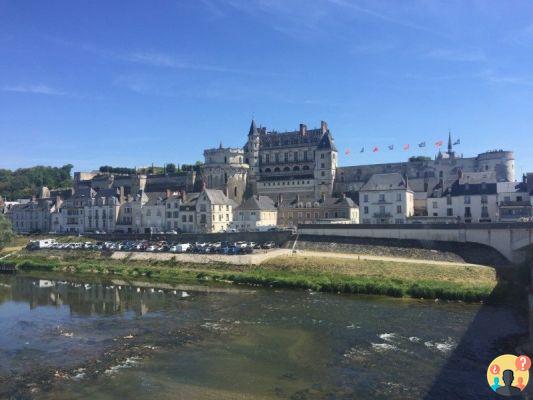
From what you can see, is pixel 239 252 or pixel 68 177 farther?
pixel 68 177

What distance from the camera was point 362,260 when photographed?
1412 inches

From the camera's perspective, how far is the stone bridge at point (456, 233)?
3297cm

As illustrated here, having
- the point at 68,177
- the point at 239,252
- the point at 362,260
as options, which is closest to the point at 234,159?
the point at 239,252

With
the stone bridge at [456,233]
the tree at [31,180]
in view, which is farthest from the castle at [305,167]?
the tree at [31,180]

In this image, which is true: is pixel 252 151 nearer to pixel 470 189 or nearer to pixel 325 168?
pixel 325 168

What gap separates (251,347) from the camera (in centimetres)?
1972

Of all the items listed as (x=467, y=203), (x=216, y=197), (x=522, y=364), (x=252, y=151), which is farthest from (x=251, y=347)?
(x=252, y=151)

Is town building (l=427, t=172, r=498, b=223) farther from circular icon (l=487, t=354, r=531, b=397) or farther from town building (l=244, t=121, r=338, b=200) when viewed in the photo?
circular icon (l=487, t=354, r=531, b=397)

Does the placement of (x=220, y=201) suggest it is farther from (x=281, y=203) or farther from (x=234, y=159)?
(x=234, y=159)

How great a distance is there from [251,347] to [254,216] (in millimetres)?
35278

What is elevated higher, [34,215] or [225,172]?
[225,172]

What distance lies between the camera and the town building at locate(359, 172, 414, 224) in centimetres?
4859

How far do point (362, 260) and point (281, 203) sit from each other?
24427 millimetres

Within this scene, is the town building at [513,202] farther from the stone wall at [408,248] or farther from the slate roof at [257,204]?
the slate roof at [257,204]
